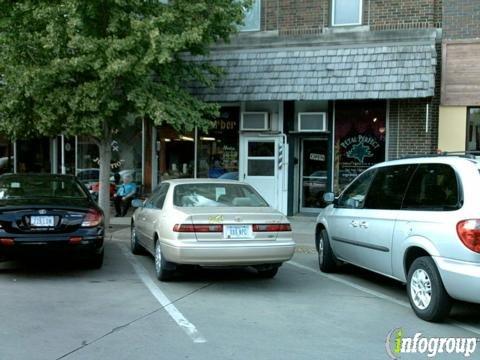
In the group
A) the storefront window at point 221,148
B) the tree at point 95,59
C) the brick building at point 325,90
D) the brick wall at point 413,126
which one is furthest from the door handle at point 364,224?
the storefront window at point 221,148

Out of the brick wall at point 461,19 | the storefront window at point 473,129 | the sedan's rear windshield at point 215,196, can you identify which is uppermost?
the brick wall at point 461,19

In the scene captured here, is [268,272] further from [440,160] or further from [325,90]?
[325,90]

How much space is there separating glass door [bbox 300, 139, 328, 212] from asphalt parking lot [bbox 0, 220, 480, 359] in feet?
20.9

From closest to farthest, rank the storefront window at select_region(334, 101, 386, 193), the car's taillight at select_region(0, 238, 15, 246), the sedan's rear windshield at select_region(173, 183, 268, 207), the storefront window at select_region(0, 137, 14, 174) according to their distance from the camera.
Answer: the car's taillight at select_region(0, 238, 15, 246), the sedan's rear windshield at select_region(173, 183, 268, 207), the storefront window at select_region(334, 101, 386, 193), the storefront window at select_region(0, 137, 14, 174)

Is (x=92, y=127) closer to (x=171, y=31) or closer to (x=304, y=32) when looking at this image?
(x=171, y=31)

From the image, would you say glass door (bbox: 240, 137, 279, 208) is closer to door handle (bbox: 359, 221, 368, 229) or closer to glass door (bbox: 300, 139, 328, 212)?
glass door (bbox: 300, 139, 328, 212)

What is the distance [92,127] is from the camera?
37.2 ft

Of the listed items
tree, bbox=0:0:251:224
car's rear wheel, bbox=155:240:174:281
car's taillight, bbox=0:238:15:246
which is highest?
tree, bbox=0:0:251:224

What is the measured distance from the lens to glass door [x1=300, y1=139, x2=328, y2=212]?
1495cm

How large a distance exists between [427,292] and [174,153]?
35.7ft

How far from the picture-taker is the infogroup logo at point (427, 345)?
16.6ft

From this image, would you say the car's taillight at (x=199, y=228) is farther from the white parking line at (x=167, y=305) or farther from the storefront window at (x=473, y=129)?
the storefront window at (x=473, y=129)

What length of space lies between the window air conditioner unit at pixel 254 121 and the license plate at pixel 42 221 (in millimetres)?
8122

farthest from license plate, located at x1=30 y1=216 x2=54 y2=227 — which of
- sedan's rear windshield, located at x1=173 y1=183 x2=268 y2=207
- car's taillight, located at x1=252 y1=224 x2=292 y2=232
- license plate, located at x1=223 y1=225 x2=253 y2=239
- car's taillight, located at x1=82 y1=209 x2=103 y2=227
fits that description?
car's taillight, located at x1=252 y1=224 x2=292 y2=232
